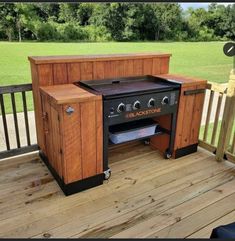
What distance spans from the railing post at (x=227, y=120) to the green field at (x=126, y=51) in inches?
89.7

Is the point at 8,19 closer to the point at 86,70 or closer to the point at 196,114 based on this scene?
the point at 86,70

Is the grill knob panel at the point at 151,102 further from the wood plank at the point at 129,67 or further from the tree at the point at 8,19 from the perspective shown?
the tree at the point at 8,19

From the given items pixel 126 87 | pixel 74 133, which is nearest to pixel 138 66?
pixel 126 87

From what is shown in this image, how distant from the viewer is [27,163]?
2633mm

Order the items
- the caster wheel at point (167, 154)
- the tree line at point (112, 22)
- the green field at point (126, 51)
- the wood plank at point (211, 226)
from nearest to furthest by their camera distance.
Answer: the wood plank at point (211, 226), the caster wheel at point (167, 154), the tree line at point (112, 22), the green field at point (126, 51)

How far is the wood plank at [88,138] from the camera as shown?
2.02 m

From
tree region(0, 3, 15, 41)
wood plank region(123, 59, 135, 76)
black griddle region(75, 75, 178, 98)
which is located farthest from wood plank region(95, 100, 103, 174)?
tree region(0, 3, 15, 41)

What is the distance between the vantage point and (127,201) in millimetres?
2096

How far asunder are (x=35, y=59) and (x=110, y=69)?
785mm

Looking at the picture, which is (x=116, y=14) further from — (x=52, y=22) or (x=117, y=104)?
(x=117, y=104)

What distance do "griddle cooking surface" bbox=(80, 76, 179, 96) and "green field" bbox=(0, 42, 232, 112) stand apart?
2.07 meters

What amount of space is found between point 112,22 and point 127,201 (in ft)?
31.4

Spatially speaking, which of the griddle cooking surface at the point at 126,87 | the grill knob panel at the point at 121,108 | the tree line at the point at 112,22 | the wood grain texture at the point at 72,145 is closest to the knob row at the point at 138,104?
the grill knob panel at the point at 121,108

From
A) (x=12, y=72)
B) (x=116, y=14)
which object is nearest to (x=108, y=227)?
(x=12, y=72)
